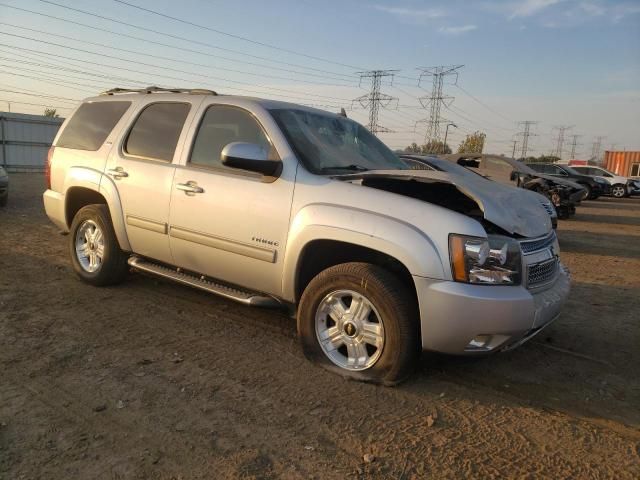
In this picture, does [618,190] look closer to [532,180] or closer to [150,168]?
[532,180]

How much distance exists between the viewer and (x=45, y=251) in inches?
264

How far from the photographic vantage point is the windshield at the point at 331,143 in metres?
3.88

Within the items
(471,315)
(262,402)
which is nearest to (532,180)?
(471,315)

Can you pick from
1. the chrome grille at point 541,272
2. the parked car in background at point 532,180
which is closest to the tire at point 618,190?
the parked car in background at point 532,180

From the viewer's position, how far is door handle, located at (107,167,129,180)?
15.5 ft

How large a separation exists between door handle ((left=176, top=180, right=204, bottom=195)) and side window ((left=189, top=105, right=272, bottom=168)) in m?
0.18

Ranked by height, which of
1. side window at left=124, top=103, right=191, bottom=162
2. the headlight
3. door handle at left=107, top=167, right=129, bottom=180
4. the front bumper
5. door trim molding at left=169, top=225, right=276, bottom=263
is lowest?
the front bumper

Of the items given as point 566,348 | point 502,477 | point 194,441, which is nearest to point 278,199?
point 194,441

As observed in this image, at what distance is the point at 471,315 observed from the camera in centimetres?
304

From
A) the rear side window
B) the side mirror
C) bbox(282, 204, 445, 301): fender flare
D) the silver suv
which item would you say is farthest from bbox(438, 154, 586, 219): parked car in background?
bbox(282, 204, 445, 301): fender flare

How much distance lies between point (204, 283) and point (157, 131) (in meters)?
1.50

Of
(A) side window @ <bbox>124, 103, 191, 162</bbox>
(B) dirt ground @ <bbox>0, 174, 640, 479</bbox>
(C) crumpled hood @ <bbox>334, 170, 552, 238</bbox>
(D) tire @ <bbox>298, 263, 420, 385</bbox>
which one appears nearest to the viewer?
(B) dirt ground @ <bbox>0, 174, 640, 479</bbox>

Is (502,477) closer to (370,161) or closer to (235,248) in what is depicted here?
(235,248)

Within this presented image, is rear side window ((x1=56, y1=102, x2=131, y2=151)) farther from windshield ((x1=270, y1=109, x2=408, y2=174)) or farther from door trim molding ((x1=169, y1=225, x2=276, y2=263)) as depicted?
windshield ((x1=270, y1=109, x2=408, y2=174))
